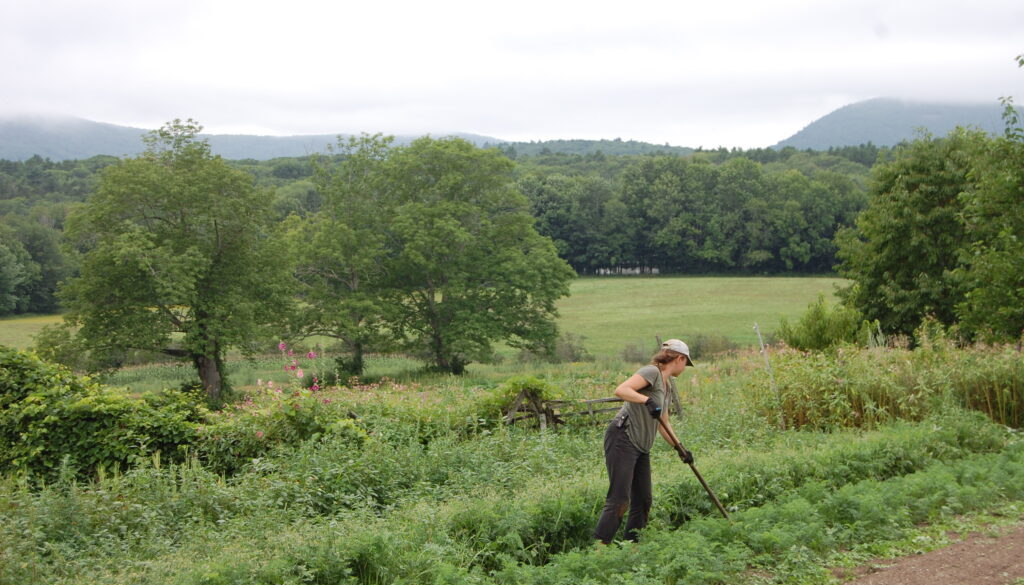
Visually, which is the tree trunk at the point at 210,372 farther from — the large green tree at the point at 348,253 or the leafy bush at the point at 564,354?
the leafy bush at the point at 564,354

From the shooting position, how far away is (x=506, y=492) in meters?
8.07

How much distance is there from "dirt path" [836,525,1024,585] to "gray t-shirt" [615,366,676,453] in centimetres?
202

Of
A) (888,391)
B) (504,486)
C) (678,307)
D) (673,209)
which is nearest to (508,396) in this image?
(504,486)

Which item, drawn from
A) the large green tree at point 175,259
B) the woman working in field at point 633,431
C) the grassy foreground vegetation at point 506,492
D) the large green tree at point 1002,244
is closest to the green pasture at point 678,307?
the large green tree at point 175,259

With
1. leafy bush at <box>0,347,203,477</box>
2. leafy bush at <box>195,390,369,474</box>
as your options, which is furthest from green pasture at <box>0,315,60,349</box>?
leafy bush at <box>195,390,369,474</box>

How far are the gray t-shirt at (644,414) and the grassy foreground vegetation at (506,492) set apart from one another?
89cm

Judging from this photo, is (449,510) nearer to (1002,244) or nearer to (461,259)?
(1002,244)

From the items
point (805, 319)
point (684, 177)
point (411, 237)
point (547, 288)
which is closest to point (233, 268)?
point (411, 237)

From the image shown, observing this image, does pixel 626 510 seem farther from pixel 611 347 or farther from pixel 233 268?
pixel 611 347

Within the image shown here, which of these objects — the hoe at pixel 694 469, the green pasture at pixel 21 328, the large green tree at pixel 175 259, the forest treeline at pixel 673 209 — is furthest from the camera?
the forest treeline at pixel 673 209

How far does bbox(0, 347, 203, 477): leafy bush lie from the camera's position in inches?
427

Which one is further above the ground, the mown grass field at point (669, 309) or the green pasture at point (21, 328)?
the green pasture at point (21, 328)

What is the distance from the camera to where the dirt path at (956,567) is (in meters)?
6.15

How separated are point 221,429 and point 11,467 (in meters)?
2.98
